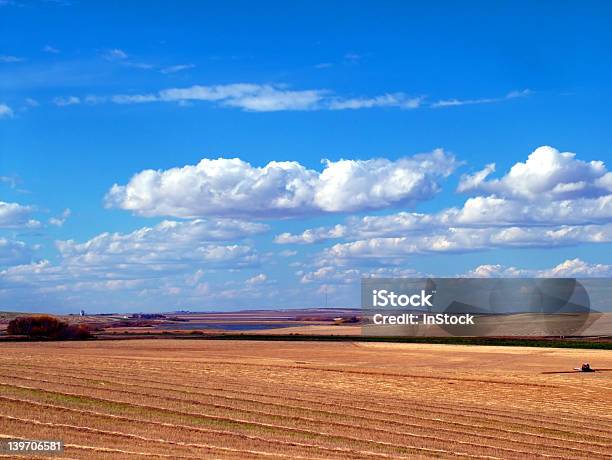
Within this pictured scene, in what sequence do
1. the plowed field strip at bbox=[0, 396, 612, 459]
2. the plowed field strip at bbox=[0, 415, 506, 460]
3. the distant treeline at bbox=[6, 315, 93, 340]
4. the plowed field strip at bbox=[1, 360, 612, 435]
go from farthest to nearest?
1. the distant treeline at bbox=[6, 315, 93, 340]
2. the plowed field strip at bbox=[1, 360, 612, 435]
3. the plowed field strip at bbox=[0, 396, 612, 459]
4. the plowed field strip at bbox=[0, 415, 506, 460]

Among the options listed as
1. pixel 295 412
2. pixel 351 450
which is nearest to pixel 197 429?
pixel 351 450

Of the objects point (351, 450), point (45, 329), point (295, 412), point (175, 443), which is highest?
point (45, 329)

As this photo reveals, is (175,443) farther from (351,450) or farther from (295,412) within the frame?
(295,412)

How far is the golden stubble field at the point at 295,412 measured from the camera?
2531 cm

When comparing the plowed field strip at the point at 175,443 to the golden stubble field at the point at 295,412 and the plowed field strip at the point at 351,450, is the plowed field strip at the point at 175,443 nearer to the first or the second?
the golden stubble field at the point at 295,412

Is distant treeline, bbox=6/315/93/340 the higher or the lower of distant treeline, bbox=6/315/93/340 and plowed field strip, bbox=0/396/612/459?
the higher

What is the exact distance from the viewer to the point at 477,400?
4069cm

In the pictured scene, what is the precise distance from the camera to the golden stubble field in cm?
2531

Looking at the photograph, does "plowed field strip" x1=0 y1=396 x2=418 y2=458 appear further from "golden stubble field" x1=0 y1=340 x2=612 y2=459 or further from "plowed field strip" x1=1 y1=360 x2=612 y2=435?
"plowed field strip" x1=1 y1=360 x2=612 y2=435

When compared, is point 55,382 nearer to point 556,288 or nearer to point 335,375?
point 335,375

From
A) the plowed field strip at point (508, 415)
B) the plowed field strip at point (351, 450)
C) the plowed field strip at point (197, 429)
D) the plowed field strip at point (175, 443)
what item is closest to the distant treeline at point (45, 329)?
the plowed field strip at point (508, 415)

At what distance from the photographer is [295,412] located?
31953 millimetres

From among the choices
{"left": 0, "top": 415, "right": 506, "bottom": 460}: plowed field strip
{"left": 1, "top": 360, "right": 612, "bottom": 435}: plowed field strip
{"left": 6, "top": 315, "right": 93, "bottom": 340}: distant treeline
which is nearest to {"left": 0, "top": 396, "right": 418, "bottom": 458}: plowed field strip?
{"left": 0, "top": 415, "right": 506, "bottom": 460}: plowed field strip

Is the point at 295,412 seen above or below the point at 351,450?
above
